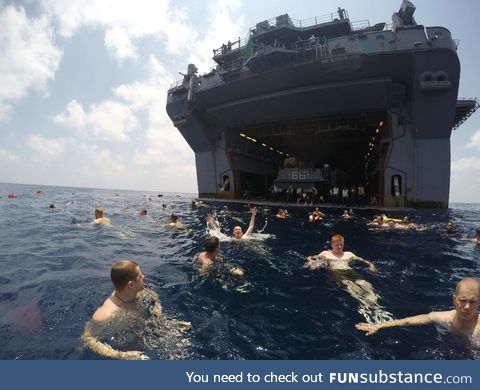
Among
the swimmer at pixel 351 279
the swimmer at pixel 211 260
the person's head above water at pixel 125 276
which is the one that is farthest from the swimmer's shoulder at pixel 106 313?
the swimmer at pixel 351 279

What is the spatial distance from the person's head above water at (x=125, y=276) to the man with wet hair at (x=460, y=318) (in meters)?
3.47

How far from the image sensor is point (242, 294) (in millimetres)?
5652

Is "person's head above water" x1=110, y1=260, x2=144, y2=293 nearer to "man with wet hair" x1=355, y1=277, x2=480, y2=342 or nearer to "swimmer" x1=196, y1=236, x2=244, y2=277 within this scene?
"swimmer" x1=196, y1=236, x2=244, y2=277

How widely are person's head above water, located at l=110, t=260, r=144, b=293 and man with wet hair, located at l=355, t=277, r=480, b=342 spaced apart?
3466mm

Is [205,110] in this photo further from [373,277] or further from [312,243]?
[373,277]

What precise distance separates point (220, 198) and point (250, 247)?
2670cm

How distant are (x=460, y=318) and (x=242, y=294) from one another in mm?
3549

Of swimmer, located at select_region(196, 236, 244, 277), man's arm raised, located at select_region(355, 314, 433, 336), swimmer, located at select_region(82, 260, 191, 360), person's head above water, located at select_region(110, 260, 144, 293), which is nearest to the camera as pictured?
swimmer, located at select_region(82, 260, 191, 360)

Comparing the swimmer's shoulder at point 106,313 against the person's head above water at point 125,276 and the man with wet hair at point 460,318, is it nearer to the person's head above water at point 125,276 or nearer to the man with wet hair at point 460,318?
the person's head above water at point 125,276

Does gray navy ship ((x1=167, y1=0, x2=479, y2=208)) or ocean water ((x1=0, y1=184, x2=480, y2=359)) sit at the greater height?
gray navy ship ((x1=167, y1=0, x2=479, y2=208))

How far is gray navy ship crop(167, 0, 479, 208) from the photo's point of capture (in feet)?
71.4

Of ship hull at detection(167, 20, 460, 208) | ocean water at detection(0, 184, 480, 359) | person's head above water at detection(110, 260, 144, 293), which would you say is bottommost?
ocean water at detection(0, 184, 480, 359)

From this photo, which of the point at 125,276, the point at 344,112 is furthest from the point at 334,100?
the point at 125,276

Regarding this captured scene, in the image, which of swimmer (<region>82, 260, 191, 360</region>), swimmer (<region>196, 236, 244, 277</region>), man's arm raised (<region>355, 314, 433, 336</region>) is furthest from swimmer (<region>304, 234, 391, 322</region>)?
swimmer (<region>82, 260, 191, 360</region>)
